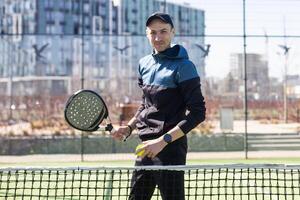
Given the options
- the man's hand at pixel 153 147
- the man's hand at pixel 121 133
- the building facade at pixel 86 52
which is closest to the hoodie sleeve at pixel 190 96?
the man's hand at pixel 153 147

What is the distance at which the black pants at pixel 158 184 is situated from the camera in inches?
107

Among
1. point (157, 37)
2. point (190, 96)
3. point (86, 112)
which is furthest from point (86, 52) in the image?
point (190, 96)

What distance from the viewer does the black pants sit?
2707mm

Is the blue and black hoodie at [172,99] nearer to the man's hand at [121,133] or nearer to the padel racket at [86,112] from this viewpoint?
the man's hand at [121,133]

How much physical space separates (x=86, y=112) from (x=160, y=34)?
605 millimetres

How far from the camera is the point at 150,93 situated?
2.77 metres

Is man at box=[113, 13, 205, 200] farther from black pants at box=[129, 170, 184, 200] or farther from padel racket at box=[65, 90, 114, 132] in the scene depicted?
padel racket at box=[65, 90, 114, 132]

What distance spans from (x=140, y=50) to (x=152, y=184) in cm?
1160

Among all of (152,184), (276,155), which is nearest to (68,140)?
(276,155)

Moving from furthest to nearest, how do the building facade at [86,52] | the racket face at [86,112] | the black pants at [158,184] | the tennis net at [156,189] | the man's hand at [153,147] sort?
the building facade at [86,52] → the racket face at [86,112] → the tennis net at [156,189] → the black pants at [158,184] → the man's hand at [153,147]

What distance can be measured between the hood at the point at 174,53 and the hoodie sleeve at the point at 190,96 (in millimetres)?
59

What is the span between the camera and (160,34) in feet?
8.96

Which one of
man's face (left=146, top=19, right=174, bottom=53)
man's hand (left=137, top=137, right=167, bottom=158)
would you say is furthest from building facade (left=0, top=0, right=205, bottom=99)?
man's hand (left=137, top=137, right=167, bottom=158)

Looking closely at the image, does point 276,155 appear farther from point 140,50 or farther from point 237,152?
point 140,50
